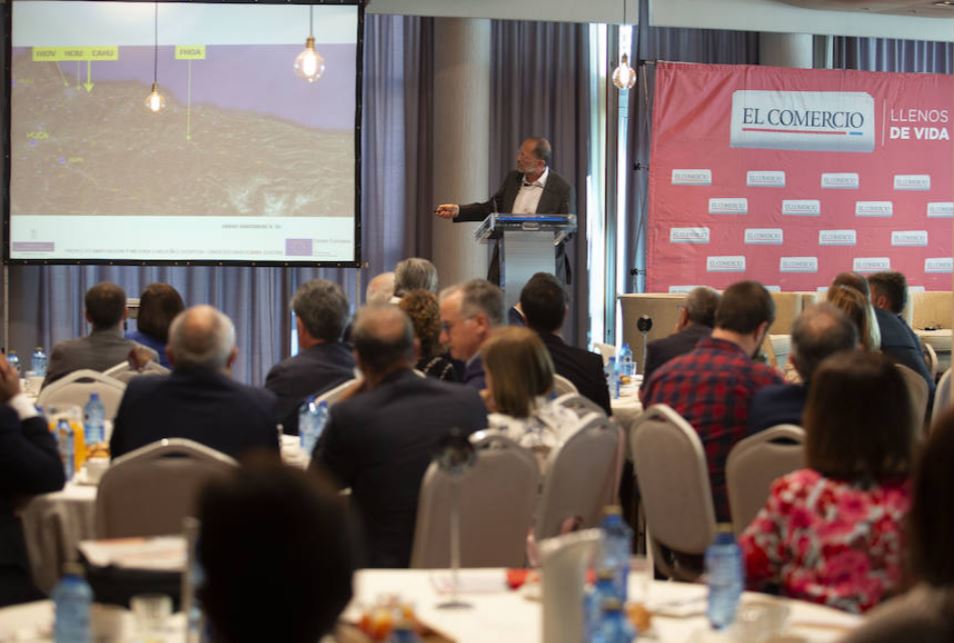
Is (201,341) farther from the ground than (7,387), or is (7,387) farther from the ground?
(201,341)

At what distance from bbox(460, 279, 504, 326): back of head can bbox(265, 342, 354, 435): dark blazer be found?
53cm

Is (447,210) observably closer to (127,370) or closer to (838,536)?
(127,370)

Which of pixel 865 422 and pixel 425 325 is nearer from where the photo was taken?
Answer: pixel 865 422

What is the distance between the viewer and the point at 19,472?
11.7ft

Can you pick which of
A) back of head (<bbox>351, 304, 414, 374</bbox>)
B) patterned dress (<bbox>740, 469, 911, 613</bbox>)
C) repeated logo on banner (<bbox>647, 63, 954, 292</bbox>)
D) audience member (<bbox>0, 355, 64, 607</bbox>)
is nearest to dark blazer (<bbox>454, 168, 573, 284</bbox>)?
repeated logo on banner (<bbox>647, 63, 954, 292</bbox>)

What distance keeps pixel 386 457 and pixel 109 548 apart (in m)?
1.13

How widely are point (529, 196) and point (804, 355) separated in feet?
15.8

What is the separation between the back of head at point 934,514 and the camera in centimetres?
148

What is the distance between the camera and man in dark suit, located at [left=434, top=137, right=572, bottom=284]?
845cm

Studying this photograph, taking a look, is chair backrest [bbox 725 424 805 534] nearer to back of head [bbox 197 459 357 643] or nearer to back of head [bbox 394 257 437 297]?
back of head [bbox 197 459 357 643]

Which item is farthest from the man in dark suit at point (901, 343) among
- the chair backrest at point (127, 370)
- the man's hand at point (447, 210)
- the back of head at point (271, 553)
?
the back of head at point (271, 553)

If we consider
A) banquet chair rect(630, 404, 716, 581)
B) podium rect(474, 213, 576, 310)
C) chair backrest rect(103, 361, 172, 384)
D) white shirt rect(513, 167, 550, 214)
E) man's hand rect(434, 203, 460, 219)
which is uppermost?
white shirt rect(513, 167, 550, 214)

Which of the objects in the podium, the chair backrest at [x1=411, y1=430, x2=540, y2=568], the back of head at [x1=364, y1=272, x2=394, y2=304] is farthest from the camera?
the podium

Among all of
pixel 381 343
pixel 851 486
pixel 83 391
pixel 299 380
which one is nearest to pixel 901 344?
pixel 299 380
